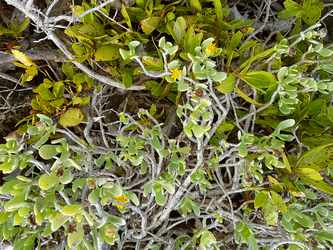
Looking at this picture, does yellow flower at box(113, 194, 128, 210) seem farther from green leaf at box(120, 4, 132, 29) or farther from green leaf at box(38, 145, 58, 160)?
green leaf at box(120, 4, 132, 29)

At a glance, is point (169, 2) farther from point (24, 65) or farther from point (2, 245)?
point (2, 245)

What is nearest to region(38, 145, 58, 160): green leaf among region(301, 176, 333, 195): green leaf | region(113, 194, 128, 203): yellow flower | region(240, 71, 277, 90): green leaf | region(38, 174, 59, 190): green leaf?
region(38, 174, 59, 190): green leaf

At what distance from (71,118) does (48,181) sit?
0.16 m

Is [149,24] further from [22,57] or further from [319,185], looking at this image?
[319,185]

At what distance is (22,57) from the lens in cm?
94

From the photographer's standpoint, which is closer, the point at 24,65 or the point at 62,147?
the point at 62,147

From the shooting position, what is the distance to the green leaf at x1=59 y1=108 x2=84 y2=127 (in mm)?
943

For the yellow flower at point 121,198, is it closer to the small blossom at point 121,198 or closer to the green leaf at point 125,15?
the small blossom at point 121,198

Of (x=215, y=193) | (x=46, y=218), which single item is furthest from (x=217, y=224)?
(x=46, y=218)

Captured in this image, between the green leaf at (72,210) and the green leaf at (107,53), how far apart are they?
0.27 meters

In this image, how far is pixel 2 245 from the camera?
104 cm

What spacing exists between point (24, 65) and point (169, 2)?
324 millimetres

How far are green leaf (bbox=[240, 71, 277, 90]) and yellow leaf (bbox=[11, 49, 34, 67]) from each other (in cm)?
42

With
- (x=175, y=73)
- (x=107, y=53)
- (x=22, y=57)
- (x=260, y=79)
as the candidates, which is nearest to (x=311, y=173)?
(x=260, y=79)
